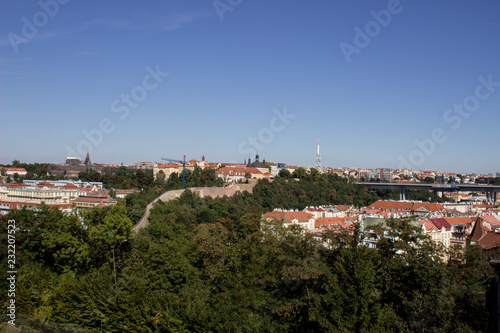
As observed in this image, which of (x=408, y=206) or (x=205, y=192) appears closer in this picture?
(x=205, y=192)

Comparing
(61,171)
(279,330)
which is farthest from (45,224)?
(61,171)

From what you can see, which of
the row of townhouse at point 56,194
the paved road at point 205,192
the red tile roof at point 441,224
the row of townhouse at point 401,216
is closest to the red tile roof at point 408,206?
the row of townhouse at point 401,216

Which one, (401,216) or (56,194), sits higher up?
(401,216)

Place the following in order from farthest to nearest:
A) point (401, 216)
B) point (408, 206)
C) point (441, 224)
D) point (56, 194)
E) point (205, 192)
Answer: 1. point (56, 194)
2. point (408, 206)
3. point (205, 192)
4. point (441, 224)
5. point (401, 216)

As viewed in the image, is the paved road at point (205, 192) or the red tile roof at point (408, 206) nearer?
the paved road at point (205, 192)

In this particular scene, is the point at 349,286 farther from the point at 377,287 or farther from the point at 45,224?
the point at 45,224

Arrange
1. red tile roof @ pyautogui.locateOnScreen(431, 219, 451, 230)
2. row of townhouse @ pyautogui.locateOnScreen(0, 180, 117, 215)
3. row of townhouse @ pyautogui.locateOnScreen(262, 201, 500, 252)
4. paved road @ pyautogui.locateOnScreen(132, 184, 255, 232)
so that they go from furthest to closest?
1. row of townhouse @ pyautogui.locateOnScreen(0, 180, 117, 215)
2. paved road @ pyautogui.locateOnScreen(132, 184, 255, 232)
3. red tile roof @ pyautogui.locateOnScreen(431, 219, 451, 230)
4. row of townhouse @ pyautogui.locateOnScreen(262, 201, 500, 252)

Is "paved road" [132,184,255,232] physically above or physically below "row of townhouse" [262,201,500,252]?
above

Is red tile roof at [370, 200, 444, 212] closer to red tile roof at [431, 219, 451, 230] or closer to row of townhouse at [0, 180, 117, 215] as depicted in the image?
red tile roof at [431, 219, 451, 230]

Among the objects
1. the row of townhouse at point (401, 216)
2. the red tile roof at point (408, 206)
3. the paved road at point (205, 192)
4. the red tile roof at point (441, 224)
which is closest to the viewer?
the row of townhouse at point (401, 216)

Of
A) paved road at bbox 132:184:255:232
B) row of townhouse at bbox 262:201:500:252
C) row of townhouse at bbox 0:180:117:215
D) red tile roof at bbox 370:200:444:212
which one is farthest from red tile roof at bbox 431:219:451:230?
row of townhouse at bbox 0:180:117:215

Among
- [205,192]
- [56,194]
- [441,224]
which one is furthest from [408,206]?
[56,194]

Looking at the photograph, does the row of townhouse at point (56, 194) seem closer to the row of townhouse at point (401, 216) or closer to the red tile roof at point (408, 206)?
the row of townhouse at point (401, 216)

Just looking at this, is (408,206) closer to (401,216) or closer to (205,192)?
(205,192)
